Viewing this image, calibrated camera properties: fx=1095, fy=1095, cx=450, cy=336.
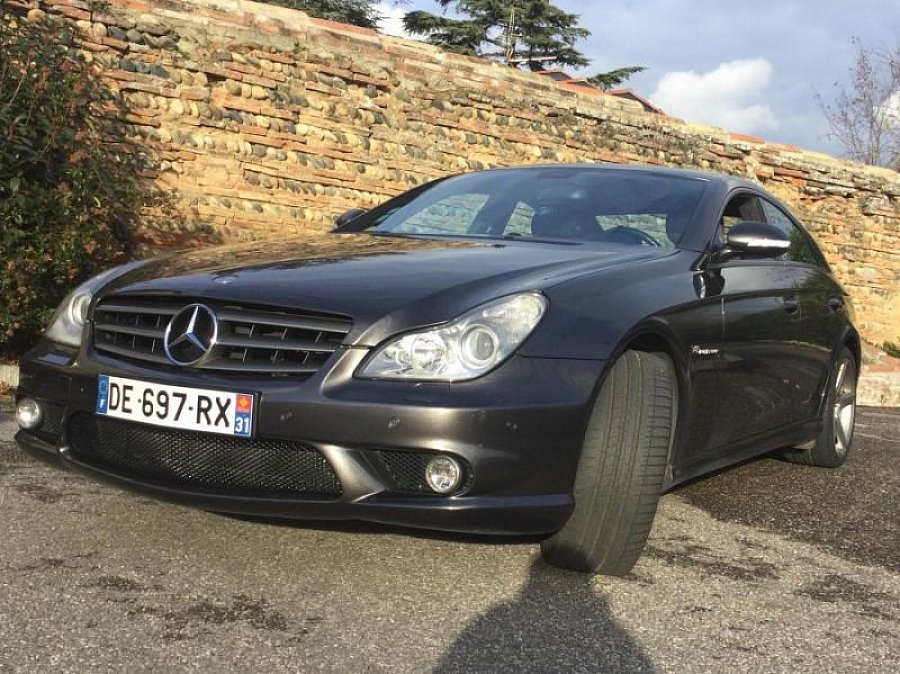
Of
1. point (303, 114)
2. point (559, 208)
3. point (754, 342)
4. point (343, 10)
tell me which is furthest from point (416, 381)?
point (343, 10)

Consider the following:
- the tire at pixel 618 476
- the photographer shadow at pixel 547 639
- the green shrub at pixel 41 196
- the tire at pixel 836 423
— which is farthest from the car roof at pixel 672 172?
the green shrub at pixel 41 196

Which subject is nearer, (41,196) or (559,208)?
(559,208)

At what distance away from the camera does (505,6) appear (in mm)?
35094

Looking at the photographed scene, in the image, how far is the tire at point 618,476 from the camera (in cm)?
309

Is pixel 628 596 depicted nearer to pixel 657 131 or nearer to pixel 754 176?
pixel 657 131

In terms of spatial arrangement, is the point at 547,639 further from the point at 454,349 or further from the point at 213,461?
the point at 213,461

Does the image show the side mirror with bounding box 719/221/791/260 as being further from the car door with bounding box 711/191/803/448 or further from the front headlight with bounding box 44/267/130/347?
the front headlight with bounding box 44/267/130/347

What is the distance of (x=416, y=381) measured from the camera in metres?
2.86

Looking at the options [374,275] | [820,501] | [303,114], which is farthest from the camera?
[303,114]

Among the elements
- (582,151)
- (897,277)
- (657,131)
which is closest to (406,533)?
(582,151)

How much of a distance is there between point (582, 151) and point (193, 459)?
33.9 ft

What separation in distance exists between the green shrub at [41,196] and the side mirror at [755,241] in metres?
4.25

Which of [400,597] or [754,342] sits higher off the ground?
[754,342]

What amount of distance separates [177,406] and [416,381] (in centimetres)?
69
